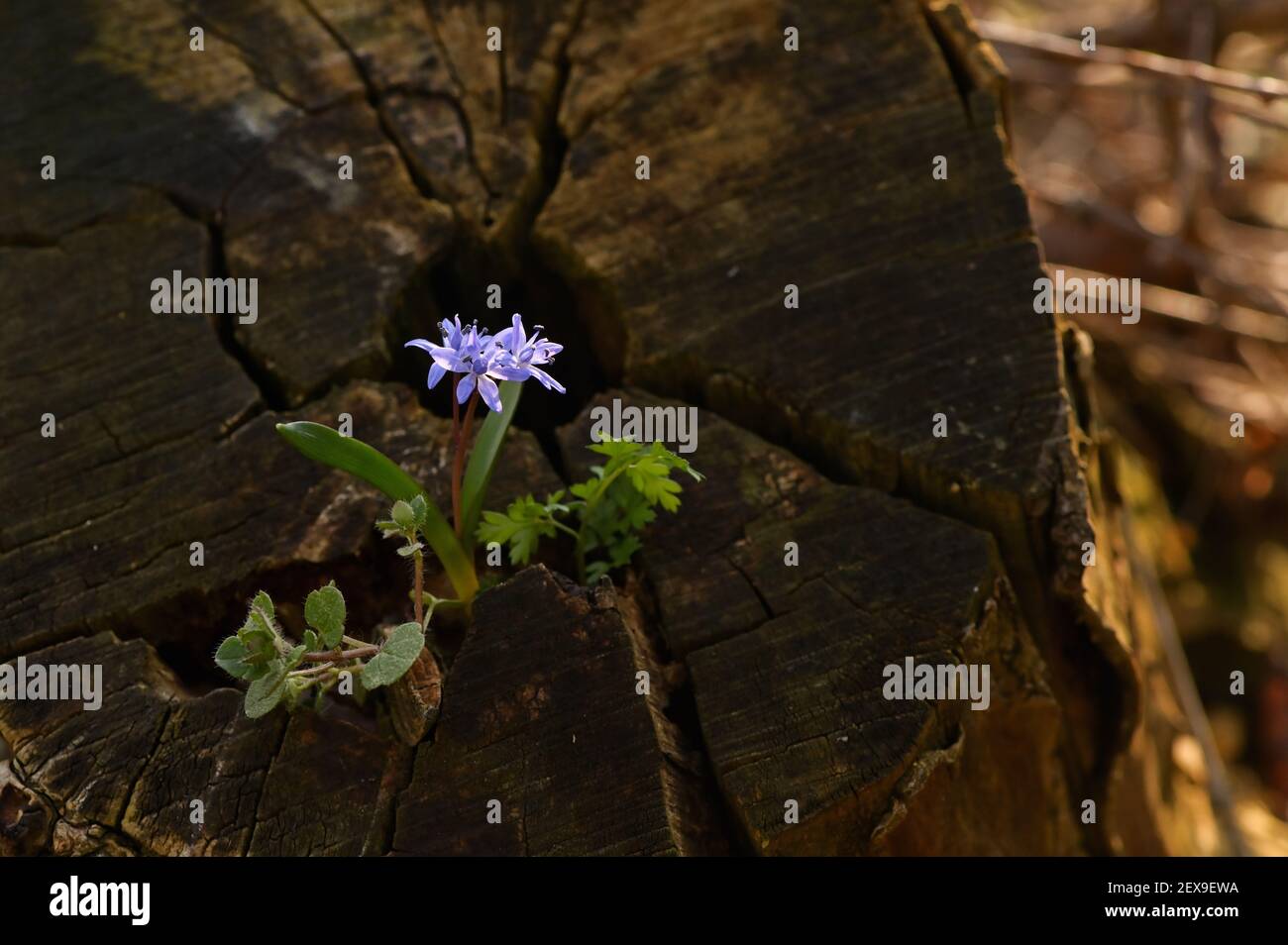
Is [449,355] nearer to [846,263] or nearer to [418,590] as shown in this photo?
[418,590]

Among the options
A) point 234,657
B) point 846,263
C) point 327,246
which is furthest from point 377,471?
point 846,263

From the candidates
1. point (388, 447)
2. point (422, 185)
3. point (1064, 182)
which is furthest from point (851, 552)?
point (1064, 182)

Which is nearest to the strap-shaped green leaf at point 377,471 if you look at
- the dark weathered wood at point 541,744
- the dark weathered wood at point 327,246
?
the dark weathered wood at point 541,744

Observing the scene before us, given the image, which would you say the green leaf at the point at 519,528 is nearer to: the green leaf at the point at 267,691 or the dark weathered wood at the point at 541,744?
the dark weathered wood at the point at 541,744

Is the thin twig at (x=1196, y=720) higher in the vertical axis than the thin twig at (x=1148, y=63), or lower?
lower

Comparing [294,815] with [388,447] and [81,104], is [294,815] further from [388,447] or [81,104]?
[81,104]

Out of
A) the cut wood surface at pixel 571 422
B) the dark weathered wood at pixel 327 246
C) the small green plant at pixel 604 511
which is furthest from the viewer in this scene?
the dark weathered wood at pixel 327 246
